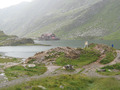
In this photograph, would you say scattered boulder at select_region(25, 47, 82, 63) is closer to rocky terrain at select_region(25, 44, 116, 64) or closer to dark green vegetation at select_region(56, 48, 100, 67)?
rocky terrain at select_region(25, 44, 116, 64)

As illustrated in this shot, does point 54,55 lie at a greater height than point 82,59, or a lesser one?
greater

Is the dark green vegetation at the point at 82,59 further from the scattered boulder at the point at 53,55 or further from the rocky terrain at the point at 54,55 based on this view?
the scattered boulder at the point at 53,55

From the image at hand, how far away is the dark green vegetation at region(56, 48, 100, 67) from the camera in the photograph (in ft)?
130

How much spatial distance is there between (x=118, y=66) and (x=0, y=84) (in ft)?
87.3

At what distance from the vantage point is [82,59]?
140 ft

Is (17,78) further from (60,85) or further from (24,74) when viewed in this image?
(60,85)

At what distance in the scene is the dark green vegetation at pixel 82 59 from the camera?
3961cm

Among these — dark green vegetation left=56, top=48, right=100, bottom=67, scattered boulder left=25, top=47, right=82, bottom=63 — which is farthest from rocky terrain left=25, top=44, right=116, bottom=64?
dark green vegetation left=56, top=48, right=100, bottom=67

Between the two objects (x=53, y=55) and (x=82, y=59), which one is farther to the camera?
(x=53, y=55)

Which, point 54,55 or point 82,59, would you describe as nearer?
point 82,59

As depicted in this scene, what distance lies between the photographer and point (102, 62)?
131 feet

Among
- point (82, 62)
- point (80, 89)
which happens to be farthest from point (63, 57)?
point (80, 89)

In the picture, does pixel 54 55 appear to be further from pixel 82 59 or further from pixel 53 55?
pixel 82 59

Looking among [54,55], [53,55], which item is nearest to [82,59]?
[54,55]
